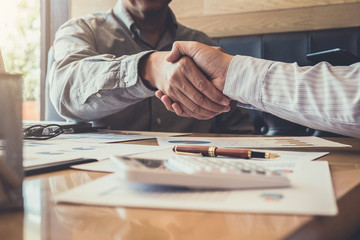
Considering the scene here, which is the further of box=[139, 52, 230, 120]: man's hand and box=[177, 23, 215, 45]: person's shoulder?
box=[177, 23, 215, 45]: person's shoulder

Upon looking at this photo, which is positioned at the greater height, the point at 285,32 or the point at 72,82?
the point at 285,32

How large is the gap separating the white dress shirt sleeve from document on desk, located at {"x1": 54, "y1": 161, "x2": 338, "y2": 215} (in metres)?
0.28

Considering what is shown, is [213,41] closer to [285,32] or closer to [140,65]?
[285,32]

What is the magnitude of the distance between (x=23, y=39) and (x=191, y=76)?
2198 mm

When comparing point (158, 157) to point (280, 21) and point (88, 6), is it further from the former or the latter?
point (88, 6)

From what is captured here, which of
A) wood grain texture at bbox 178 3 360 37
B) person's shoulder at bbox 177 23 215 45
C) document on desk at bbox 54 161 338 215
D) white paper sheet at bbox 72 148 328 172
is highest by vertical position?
wood grain texture at bbox 178 3 360 37

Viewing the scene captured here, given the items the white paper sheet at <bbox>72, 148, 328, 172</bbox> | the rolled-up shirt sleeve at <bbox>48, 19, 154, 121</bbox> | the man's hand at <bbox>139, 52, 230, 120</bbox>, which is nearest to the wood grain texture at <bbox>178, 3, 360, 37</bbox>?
the rolled-up shirt sleeve at <bbox>48, 19, 154, 121</bbox>

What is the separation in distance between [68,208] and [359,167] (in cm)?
39

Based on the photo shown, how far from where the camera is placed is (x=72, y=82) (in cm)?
109

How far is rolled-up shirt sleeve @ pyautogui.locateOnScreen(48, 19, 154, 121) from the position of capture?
954mm

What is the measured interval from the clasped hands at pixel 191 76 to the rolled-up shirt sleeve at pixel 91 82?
4 centimetres

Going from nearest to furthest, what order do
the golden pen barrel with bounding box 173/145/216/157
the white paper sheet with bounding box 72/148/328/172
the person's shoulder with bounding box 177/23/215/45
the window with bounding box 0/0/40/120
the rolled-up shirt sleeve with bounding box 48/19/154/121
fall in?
1. the white paper sheet with bounding box 72/148/328/172
2. the golden pen barrel with bounding box 173/145/216/157
3. the rolled-up shirt sleeve with bounding box 48/19/154/121
4. the person's shoulder with bounding box 177/23/215/45
5. the window with bounding box 0/0/40/120

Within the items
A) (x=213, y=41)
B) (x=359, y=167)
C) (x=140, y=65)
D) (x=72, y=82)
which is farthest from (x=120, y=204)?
(x=213, y=41)

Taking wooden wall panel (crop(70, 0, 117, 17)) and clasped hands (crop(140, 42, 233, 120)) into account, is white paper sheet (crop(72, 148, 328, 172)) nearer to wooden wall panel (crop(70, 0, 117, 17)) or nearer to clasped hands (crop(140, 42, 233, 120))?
clasped hands (crop(140, 42, 233, 120))
